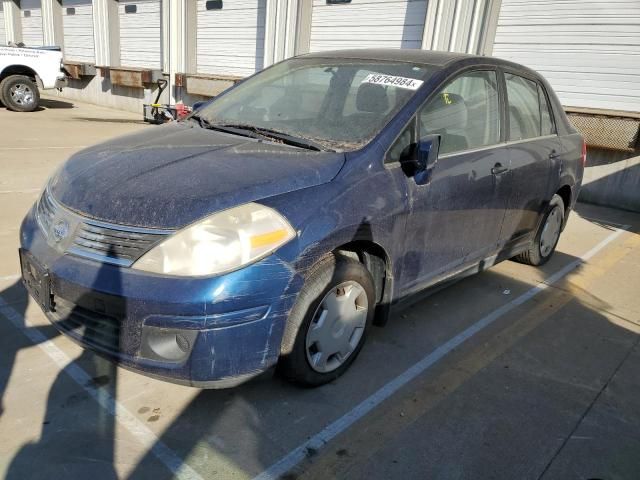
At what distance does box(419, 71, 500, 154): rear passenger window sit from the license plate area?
6.86ft

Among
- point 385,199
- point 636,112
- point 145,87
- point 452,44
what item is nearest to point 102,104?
point 145,87

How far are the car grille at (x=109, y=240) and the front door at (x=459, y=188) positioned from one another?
1.40 metres

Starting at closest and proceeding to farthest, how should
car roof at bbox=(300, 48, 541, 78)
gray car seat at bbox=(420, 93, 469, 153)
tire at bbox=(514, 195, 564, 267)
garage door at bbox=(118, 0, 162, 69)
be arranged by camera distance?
1. gray car seat at bbox=(420, 93, 469, 153)
2. car roof at bbox=(300, 48, 541, 78)
3. tire at bbox=(514, 195, 564, 267)
4. garage door at bbox=(118, 0, 162, 69)

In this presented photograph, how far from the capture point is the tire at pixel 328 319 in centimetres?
244

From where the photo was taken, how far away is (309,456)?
2285 mm

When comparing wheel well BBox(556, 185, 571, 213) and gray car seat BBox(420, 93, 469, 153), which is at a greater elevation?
gray car seat BBox(420, 93, 469, 153)

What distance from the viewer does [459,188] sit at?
3191 millimetres

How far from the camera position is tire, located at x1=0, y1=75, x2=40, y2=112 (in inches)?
511

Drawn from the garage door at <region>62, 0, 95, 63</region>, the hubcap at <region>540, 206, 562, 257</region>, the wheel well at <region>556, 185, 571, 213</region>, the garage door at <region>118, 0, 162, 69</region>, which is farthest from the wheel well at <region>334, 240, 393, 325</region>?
the garage door at <region>62, 0, 95, 63</region>

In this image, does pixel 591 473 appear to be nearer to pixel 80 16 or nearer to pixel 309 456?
pixel 309 456

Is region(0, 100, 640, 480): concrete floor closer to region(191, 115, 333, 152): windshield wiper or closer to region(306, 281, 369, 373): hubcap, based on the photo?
region(306, 281, 369, 373): hubcap

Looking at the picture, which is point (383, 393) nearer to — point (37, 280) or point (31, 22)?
point (37, 280)

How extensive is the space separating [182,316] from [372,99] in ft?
5.70

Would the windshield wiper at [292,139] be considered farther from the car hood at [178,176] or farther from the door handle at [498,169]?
the door handle at [498,169]
